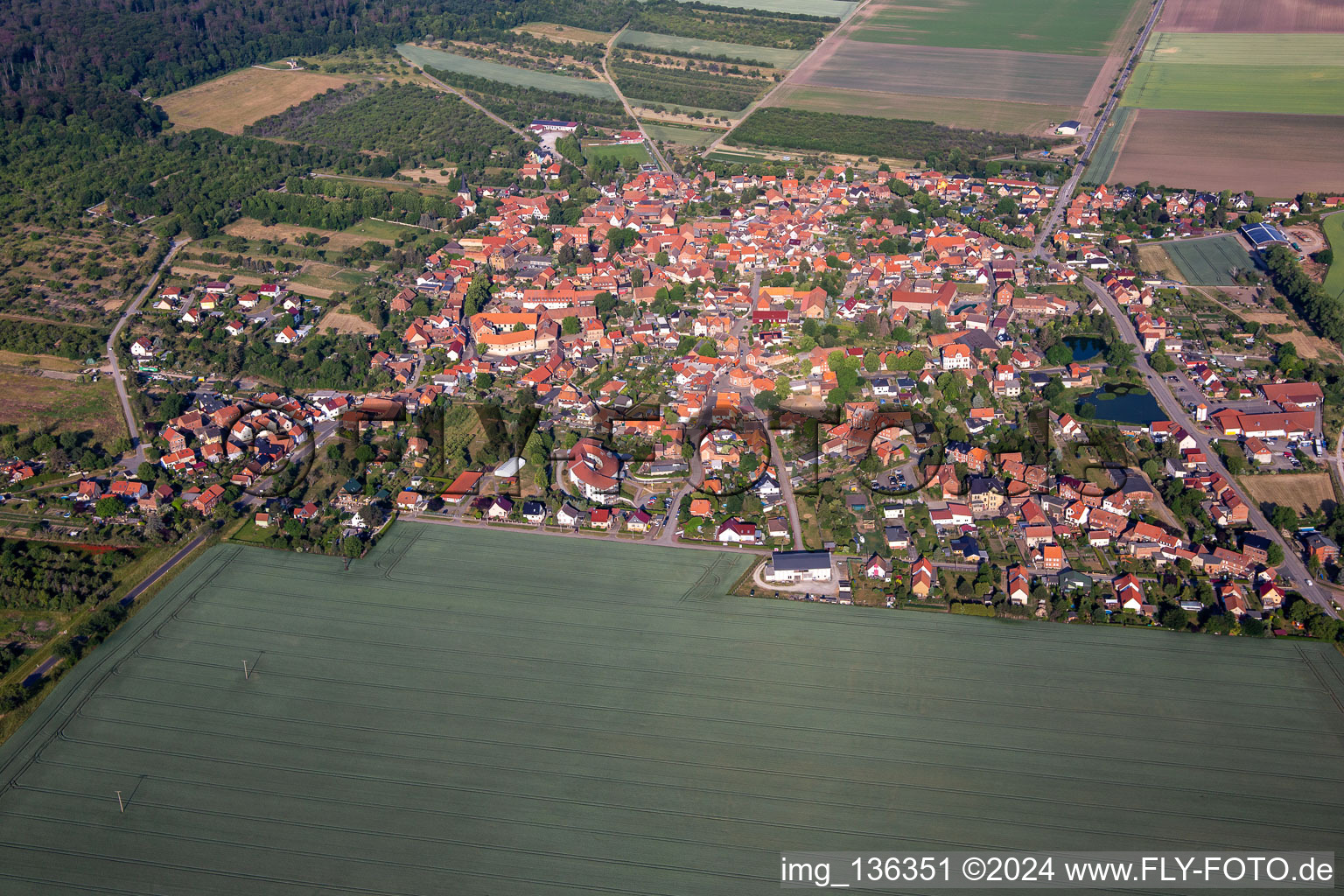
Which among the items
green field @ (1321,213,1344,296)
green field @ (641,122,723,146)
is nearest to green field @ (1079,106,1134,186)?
green field @ (1321,213,1344,296)

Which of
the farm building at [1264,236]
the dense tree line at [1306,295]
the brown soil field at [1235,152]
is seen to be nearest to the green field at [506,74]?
the brown soil field at [1235,152]

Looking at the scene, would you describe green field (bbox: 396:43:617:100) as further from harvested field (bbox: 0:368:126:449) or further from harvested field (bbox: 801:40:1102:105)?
harvested field (bbox: 0:368:126:449)

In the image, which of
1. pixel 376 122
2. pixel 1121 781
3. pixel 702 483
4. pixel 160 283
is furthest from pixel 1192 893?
pixel 376 122

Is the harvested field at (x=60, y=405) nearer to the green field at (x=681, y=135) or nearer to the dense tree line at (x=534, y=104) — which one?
the dense tree line at (x=534, y=104)

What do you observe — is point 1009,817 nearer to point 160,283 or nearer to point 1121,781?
point 1121,781

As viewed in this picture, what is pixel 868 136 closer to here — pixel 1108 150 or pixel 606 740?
pixel 1108 150

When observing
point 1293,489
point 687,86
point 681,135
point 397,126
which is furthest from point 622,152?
point 1293,489
